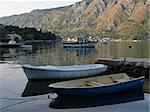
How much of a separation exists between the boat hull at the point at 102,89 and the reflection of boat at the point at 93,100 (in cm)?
33

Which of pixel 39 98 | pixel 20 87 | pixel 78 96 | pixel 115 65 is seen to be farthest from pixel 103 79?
pixel 115 65

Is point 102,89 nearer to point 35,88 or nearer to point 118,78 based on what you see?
point 118,78

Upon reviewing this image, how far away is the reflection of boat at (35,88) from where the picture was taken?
2319 cm

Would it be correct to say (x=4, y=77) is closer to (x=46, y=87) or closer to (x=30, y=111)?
(x=46, y=87)

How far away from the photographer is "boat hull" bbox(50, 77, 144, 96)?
20234mm

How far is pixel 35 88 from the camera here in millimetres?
25469

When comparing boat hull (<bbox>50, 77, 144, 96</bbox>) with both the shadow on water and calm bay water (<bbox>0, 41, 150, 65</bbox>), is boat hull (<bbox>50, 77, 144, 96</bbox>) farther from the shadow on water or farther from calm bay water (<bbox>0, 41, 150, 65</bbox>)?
calm bay water (<bbox>0, 41, 150, 65</bbox>)

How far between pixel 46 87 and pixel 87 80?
454 centimetres

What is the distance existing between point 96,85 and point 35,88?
6.20m

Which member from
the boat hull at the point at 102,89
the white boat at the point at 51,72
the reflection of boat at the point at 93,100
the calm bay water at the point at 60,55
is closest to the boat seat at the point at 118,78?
the boat hull at the point at 102,89

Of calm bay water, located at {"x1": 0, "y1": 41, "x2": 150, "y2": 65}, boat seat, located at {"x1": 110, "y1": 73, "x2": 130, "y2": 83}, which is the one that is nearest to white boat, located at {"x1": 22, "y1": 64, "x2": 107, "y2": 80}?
boat seat, located at {"x1": 110, "y1": 73, "x2": 130, "y2": 83}

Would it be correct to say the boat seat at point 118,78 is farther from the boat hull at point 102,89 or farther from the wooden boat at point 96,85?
the boat hull at point 102,89

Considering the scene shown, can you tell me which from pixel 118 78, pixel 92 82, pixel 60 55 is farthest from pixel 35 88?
pixel 60 55

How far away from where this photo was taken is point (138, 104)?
19.2 metres
